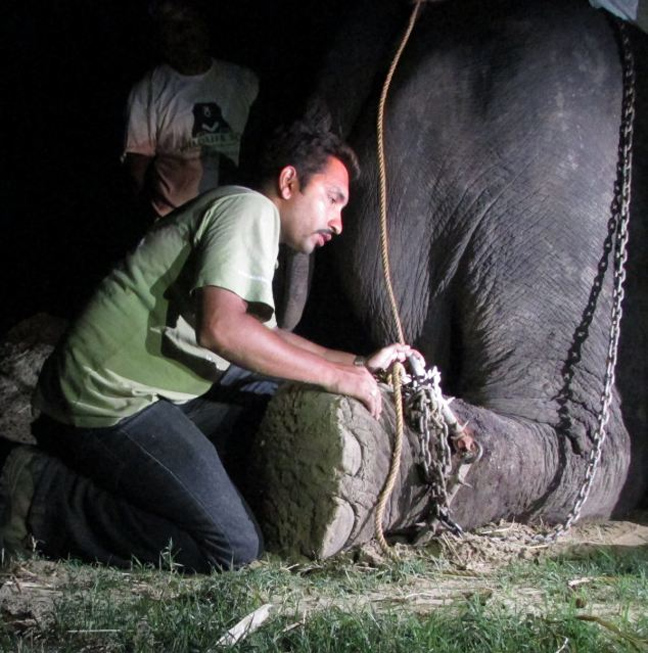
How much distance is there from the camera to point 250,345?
3377 mm

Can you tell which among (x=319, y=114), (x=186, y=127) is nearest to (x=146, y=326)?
(x=319, y=114)

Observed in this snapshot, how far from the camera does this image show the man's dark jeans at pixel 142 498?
361cm

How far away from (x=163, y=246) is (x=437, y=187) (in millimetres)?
1357

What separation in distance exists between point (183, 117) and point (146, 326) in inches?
75.0

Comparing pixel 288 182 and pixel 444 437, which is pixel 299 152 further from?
pixel 444 437

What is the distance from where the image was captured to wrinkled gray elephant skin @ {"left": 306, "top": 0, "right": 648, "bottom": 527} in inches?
172

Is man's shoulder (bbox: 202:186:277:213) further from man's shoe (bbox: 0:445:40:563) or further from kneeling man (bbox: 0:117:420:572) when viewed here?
man's shoe (bbox: 0:445:40:563)

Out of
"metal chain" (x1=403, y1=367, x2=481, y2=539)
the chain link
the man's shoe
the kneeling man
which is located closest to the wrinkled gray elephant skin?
the chain link

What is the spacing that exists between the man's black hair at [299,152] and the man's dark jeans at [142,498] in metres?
0.82

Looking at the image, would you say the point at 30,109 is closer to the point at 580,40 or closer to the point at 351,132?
the point at 351,132

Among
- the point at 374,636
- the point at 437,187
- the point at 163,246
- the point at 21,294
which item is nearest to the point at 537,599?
the point at 374,636

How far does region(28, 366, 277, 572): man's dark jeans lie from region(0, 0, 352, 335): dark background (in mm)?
3120

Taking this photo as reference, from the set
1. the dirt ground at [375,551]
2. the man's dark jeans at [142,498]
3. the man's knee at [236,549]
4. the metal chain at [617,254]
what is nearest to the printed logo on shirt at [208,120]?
the dirt ground at [375,551]

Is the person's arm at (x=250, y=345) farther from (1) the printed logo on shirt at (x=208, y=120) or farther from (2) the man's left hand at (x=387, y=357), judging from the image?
(1) the printed logo on shirt at (x=208, y=120)
